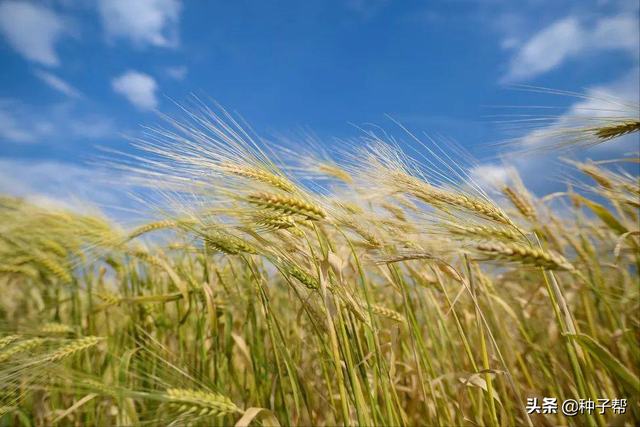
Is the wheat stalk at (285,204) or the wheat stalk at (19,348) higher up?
the wheat stalk at (285,204)

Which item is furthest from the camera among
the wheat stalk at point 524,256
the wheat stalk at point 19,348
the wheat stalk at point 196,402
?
the wheat stalk at point 19,348

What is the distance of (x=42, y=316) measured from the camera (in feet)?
7.77

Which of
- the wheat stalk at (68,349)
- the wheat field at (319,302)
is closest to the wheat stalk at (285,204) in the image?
the wheat field at (319,302)

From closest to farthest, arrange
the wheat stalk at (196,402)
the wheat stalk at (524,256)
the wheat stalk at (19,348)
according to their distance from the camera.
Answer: the wheat stalk at (524,256) < the wheat stalk at (196,402) < the wheat stalk at (19,348)

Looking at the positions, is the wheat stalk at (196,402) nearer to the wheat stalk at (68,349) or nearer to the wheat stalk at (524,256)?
the wheat stalk at (68,349)

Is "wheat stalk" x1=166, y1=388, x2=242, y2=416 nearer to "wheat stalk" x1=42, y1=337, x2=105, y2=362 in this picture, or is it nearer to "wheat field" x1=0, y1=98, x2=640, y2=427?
"wheat field" x1=0, y1=98, x2=640, y2=427

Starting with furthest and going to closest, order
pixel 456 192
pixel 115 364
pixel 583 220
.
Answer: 1. pixel 583 220
2. pixel 115 364
3. pixel 456 192

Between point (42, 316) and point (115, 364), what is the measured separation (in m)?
0.49

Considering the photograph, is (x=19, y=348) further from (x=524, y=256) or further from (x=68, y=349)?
(x=524, y=256)

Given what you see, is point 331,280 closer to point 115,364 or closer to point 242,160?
point 242,160

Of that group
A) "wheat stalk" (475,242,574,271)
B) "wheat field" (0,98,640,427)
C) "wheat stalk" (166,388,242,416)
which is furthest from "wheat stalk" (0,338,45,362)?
"wheat stalk" (475,242,574,271)

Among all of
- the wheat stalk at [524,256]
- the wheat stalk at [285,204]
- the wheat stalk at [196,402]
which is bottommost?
the wheat stalk at [196,402]

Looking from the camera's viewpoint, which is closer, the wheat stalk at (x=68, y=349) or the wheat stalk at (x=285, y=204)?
the wheat stalk at (x=285, y=204)

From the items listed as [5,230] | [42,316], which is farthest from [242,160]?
[5,230]
